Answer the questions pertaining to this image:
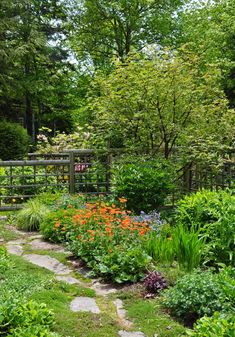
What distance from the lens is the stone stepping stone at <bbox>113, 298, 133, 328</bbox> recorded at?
9.18ft

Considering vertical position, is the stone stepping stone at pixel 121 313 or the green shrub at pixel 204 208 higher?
the green shrub at pixel 204 208

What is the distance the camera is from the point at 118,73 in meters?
6.96

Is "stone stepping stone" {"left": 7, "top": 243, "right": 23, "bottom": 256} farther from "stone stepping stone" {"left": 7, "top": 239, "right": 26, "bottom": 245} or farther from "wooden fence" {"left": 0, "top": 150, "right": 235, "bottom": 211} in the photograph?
"wooden fence" {"left": 0, "top": 150, "right": 235, "bottom": 211}

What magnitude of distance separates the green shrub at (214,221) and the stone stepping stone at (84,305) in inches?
48.1

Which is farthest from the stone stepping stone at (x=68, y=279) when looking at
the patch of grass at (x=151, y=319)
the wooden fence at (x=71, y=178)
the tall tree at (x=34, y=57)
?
the tall tree at (x=34, y=57)

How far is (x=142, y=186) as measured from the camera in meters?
6.00

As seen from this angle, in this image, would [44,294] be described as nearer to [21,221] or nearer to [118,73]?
[21,221]

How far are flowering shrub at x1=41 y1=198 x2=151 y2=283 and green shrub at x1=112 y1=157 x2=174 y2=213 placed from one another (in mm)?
939

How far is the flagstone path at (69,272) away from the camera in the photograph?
9.74ft

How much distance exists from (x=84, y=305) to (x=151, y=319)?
586 mm

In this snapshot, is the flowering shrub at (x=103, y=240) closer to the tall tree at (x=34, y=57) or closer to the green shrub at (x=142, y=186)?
the green shrub at (x=142, y=186)

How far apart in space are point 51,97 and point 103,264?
561 inches

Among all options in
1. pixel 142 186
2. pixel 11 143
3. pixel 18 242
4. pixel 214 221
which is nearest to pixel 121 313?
pixel 214 221

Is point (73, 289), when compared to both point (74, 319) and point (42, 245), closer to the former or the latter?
point (74, 319)
